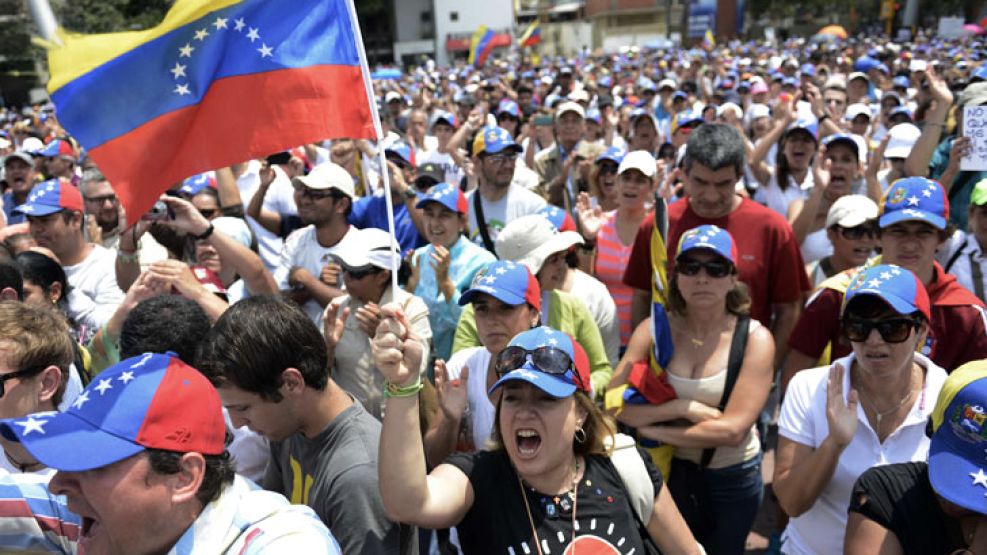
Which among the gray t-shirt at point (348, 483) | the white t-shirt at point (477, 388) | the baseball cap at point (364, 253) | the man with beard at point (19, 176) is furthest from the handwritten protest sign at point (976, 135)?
the man with beard at point (19, 176)

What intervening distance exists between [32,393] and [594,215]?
3.70 m

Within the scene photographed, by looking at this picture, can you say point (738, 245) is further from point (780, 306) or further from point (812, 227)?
point (812, 227)

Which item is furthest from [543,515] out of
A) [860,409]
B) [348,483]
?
[860,409]

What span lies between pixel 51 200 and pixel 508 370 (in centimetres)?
365

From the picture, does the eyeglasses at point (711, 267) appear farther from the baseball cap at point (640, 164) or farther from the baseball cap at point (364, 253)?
the baseball cap at point (640, 164)

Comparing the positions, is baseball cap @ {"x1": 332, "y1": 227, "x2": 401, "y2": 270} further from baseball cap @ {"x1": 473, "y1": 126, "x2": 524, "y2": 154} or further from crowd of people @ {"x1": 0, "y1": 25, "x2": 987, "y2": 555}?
baseball cap @ {"x1": 473, "y1": 126, "x2": 524, "y2": 154}

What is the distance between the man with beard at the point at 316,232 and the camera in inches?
183

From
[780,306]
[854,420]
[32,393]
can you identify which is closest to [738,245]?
[780,306]

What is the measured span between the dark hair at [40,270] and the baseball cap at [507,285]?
2.33m

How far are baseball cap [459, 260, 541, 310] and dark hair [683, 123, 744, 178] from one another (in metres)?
1.32

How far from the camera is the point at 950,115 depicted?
307 inches

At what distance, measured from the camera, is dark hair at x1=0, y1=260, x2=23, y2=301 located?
368 cm

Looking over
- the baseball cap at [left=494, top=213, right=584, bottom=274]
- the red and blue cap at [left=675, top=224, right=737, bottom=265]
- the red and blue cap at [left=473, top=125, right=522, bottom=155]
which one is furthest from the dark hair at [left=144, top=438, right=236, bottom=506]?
the red and blue cap at [left=473, top=125, right=522, bottom=155]

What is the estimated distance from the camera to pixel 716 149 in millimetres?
4090
